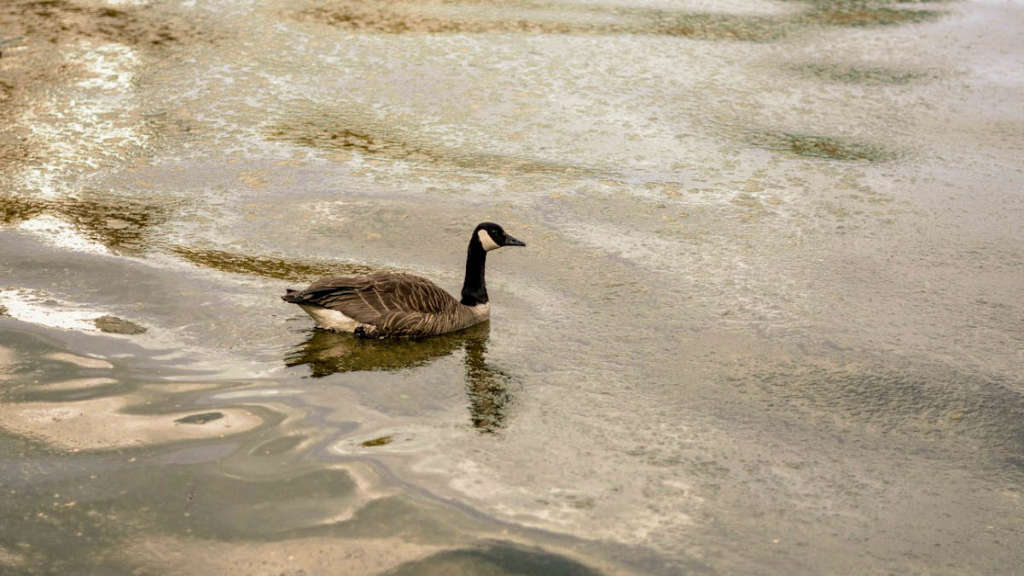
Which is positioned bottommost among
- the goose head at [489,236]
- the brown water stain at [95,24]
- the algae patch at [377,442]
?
the algae patch at [377,442]

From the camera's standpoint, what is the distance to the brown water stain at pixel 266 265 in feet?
23.8

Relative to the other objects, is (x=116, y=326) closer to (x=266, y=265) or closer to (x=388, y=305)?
(x=266, y=265)

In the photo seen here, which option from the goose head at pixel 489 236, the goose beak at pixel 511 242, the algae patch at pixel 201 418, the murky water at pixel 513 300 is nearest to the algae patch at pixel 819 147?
the murky water at pixel 513 300

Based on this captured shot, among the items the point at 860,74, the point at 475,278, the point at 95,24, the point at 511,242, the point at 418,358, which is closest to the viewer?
the point at 418,358

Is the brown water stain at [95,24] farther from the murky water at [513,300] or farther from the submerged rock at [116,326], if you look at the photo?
the submerged rock at [116,326]

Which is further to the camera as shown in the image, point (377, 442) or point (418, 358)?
point (418, 358)

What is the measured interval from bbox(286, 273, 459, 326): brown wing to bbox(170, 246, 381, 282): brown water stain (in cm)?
79

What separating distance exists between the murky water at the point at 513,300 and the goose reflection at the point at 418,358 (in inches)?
0.9

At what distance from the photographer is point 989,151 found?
33.5 feet

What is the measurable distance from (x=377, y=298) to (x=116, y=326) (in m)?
1.46

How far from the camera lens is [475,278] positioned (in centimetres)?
680

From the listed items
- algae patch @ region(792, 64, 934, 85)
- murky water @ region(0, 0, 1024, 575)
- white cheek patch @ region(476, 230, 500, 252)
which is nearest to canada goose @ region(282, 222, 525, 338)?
murky water @ region(0, 0, 1024, 575)

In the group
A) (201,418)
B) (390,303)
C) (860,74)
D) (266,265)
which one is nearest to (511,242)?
(390,303)

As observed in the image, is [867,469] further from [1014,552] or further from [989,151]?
[989,151]
